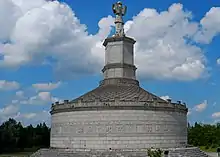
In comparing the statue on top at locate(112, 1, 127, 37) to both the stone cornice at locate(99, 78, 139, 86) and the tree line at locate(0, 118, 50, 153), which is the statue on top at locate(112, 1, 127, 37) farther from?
the tree line at locate(0, 118, 50, 153)

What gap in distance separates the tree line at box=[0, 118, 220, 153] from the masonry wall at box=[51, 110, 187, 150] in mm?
49492

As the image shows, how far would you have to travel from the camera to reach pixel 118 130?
32.1 m

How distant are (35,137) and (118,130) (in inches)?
2641

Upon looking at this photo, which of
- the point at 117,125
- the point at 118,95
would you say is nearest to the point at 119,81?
the point at 118,95

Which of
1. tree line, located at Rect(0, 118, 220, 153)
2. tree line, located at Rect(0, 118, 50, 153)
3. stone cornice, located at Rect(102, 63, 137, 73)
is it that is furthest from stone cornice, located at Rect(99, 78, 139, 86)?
tree line, located at Rect(0, 118, 50, 153)

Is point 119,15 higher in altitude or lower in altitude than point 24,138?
higher

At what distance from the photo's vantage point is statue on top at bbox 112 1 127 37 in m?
42.8

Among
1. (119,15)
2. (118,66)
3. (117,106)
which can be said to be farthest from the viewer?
(119,15)

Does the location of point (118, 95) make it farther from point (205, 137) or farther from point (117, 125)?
point (205, 137)

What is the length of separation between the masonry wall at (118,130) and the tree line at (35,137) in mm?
49492

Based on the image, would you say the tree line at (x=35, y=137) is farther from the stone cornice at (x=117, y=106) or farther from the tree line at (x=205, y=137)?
the stone cornice at (x=117, y=106)

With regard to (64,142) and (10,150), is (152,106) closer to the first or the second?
(64,142)

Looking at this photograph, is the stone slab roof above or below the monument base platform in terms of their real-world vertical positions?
above

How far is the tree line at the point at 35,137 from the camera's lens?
8330 cm
